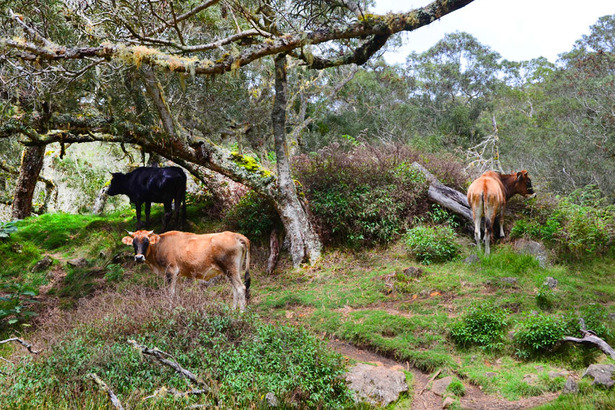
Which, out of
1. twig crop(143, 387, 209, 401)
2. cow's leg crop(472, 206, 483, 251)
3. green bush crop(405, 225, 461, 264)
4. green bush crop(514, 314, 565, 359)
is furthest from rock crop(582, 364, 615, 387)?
cow's leg crop(472, 206, 483, 251)

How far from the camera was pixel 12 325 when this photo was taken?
29.0 feet

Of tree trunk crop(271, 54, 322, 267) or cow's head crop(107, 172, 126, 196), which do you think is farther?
cow's head crop(107, 172, 126, 196)

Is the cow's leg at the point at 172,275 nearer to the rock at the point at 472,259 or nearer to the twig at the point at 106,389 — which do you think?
the twig at the point at 106,389

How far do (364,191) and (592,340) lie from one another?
273 inches

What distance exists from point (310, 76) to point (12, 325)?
23.7 metres

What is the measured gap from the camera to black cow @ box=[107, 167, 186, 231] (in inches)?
504

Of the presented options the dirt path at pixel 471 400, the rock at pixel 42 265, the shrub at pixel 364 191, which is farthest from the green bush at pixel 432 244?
the rock at pixel 42 265

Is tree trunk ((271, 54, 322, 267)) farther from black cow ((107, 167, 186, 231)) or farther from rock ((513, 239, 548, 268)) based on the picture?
rock ((513, 239, 548, 268))

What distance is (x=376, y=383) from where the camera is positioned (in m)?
6.12

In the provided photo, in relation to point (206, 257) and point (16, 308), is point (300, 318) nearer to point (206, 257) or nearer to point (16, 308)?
point (206, 257)

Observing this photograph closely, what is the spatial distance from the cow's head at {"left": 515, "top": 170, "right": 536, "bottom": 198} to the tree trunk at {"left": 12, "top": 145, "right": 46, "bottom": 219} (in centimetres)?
1486

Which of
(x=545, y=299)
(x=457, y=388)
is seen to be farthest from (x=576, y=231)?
(x=457, y=388)

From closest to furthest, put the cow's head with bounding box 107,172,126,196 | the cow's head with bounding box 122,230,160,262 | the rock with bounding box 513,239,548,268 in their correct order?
the cow's head with bounding box 122,230,160,262, the rock with bounding box 513,239,548,268, the cow's head with bounding box 107,172,126,196

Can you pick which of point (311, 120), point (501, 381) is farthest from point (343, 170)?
point (311, 120)
